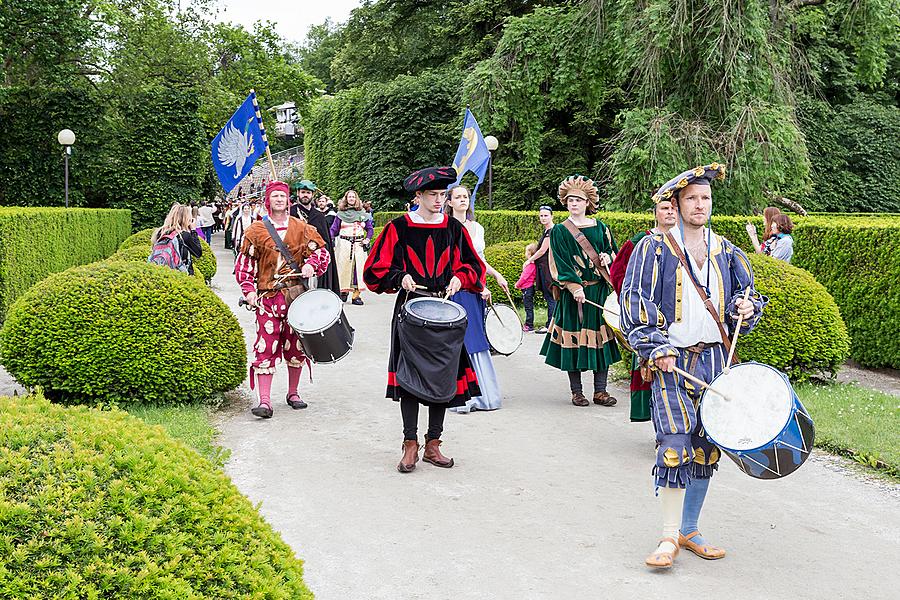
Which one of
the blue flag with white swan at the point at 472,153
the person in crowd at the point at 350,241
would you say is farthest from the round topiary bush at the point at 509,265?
the blue flag with white swan at the point at 472,153

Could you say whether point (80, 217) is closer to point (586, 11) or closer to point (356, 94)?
point (586, 11)

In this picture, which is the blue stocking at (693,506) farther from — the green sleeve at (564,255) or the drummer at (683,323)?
the green sleeve at (564,255)

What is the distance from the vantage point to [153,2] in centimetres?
3678

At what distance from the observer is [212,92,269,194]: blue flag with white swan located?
11391 millimetres

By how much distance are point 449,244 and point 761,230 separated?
709 centimetres

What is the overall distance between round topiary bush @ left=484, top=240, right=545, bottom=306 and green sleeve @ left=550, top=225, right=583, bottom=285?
7444 mm

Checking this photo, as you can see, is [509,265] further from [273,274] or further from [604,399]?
[273,274]

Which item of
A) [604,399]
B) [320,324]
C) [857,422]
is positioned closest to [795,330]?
[857,422]

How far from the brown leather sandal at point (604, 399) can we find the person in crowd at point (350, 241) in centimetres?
872

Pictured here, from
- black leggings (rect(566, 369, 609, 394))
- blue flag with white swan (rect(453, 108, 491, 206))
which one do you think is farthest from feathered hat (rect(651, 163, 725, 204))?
blue flag with white swan (rect(453, 108, 491, 206))

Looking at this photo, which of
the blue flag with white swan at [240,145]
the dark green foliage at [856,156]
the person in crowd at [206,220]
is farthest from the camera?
the dark green foliage at [856,156]

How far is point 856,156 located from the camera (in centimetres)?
3020

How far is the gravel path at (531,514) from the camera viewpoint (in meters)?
4.43

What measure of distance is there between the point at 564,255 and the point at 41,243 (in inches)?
400
